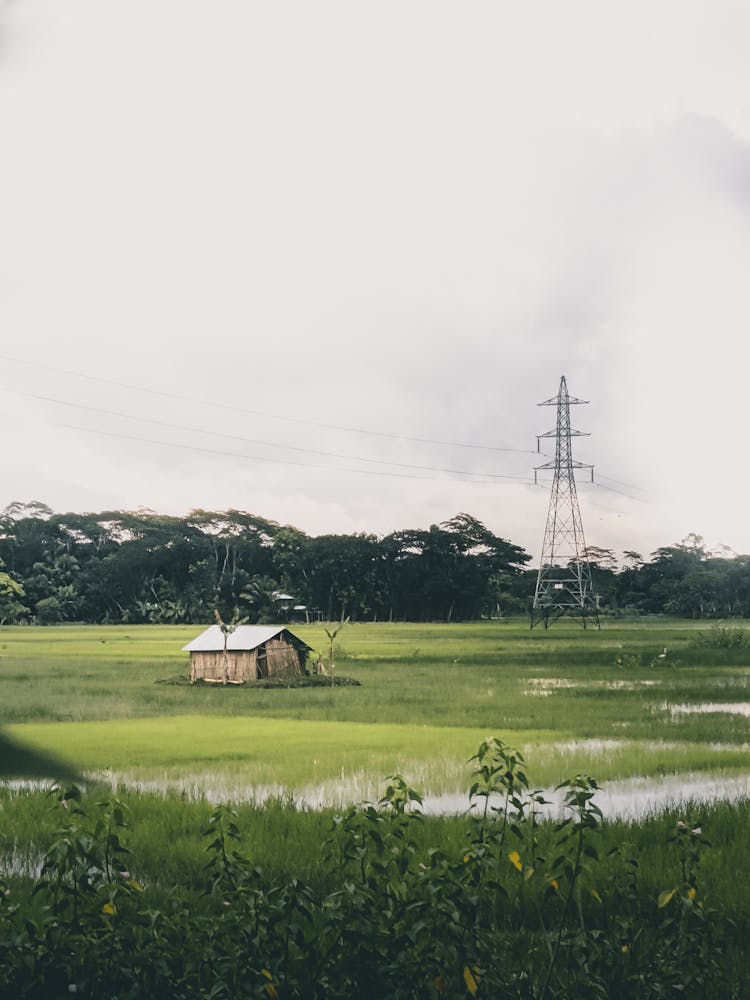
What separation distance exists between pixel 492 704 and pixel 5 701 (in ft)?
16.6

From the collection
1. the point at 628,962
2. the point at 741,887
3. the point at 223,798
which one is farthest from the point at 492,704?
the point at 628,962

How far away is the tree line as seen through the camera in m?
9.03

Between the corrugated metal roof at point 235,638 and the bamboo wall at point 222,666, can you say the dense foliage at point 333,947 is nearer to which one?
the corrugated metal roof at point 235,638

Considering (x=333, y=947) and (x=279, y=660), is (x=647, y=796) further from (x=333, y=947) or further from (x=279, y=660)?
(x=279, y=660)

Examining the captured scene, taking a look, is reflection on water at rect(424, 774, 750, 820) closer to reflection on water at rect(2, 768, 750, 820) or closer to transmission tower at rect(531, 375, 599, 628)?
reflection on water at rect(2, 768, 750, 820)

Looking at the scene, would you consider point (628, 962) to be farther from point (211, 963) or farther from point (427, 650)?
point (427, 650)

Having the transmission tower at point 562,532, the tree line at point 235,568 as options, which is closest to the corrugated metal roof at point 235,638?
the tree line at point 235,568

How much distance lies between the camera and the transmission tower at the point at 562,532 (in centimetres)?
854

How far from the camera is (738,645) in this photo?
52.6ft

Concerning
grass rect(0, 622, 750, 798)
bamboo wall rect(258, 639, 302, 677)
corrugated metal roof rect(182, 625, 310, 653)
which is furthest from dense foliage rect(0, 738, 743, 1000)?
bamboo wall rect(258, 639, 302, 677)

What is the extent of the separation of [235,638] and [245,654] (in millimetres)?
528

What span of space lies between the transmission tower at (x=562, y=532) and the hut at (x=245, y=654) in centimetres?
313

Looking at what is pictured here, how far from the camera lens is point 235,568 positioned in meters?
9.29

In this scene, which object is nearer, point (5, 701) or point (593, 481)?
point (593, 481)
